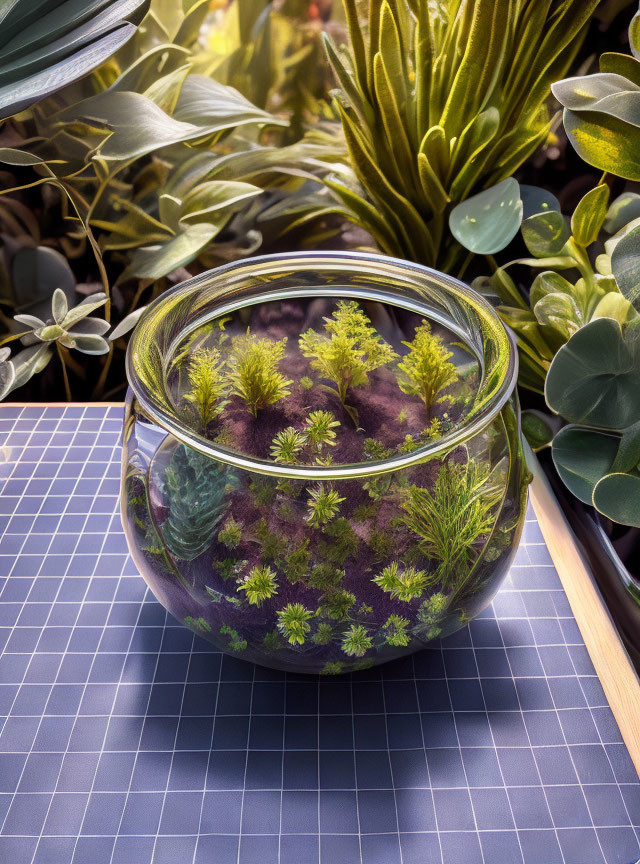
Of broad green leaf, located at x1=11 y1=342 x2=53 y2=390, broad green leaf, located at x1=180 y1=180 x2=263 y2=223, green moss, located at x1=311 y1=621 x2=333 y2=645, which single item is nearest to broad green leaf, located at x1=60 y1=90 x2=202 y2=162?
broad green leaf, located at x1=180 y1=180 x2=263 y2=223

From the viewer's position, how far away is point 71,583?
0.49 m

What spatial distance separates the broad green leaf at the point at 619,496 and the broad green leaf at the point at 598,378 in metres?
0.05

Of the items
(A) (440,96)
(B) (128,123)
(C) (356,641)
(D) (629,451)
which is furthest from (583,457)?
(B) (128,123)

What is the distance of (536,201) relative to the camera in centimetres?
69

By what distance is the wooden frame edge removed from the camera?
41 cm

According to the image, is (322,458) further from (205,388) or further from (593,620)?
(593,620)

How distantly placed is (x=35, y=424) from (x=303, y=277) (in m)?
0.28

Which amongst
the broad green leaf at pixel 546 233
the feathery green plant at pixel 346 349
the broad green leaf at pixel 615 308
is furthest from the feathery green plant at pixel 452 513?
the broad green leaf at pixel 546 233

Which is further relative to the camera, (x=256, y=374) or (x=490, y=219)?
(x=490, y=219)

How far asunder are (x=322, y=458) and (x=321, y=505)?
0.28ft

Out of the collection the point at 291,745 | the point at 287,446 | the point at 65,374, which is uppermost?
the point at 287,446

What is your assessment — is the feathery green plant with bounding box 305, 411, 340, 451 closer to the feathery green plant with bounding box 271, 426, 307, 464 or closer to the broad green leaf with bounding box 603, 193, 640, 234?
the feathery green plant with bounding box 271, 426, 307, 464

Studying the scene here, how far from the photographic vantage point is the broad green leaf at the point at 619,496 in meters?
0.47

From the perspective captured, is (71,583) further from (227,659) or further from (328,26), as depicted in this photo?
(328,26)
